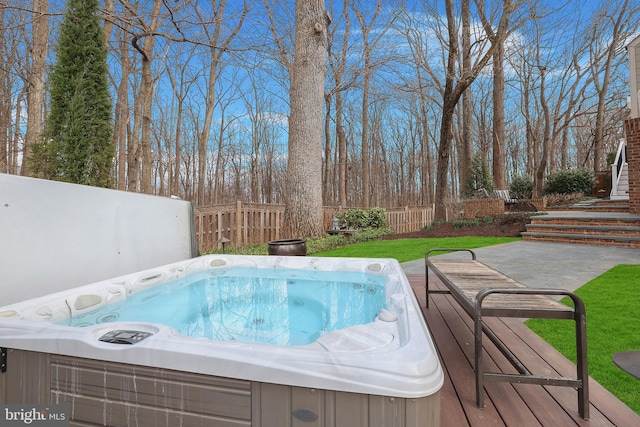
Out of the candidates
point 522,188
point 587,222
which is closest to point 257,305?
point 587,222

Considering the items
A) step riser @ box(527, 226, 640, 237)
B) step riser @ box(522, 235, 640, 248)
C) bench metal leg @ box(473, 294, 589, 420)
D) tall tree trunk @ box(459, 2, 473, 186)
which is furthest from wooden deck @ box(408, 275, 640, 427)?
tall tree trunk @ box(459, 2, 473, 186)

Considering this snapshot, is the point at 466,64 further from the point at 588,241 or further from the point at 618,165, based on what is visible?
the point at 588,241

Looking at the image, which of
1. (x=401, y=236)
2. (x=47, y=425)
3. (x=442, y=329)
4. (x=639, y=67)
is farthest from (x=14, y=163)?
(x=639, y=67)

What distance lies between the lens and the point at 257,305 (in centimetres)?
347

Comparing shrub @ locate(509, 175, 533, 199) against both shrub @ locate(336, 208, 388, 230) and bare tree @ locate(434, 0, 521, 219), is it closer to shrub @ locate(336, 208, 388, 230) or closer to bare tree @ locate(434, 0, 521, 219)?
bare tree @ locate(434, 0, 521, 219)

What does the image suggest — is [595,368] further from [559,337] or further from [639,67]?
[639,67]

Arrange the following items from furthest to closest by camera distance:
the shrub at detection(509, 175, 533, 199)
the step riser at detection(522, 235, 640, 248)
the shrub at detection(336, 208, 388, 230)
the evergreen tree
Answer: the shrub at detection(509, 175, 533, 199)
the shrub at detection(336, 208, 388, 230)
the step riser at detection(522, 235, 640, 248)
the evergreen tree

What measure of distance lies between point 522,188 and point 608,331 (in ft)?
40.0

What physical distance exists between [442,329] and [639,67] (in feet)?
32.9

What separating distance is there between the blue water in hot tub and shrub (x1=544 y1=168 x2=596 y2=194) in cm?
1126

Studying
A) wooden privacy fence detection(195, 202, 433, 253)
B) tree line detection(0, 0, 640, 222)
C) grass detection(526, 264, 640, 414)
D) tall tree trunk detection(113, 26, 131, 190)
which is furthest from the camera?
tall tree trunk detection(113, 26, 131, 190)

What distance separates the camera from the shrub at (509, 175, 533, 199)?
1292 centimetres

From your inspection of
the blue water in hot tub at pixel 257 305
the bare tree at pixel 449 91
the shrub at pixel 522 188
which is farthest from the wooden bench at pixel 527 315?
the shrub at pixel 522 188

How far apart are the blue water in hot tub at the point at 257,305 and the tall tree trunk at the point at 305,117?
285 cm
